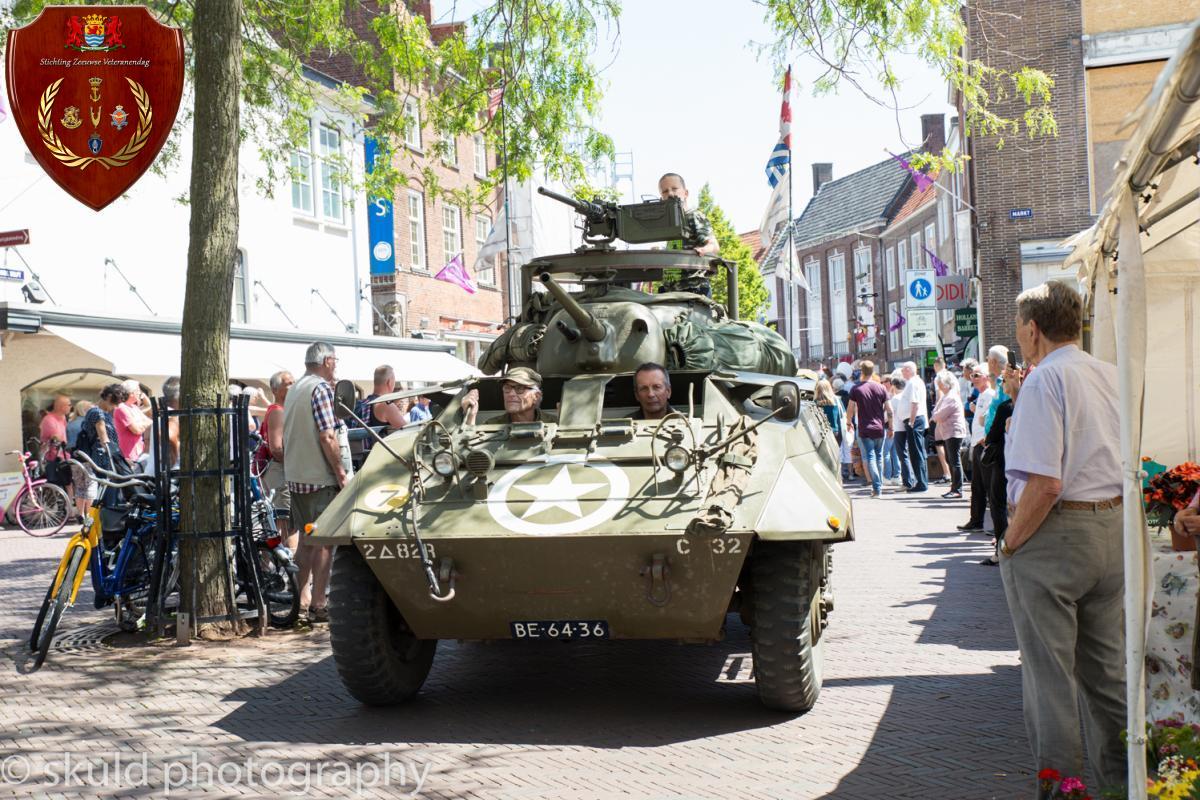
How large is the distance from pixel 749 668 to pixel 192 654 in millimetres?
3378

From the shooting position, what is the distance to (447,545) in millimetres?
6430

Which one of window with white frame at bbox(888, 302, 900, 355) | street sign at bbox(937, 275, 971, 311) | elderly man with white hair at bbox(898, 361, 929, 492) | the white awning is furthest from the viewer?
window with white frame at bbox(888, 302, 900, 355)

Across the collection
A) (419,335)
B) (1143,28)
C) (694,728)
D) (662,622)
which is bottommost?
(694,728)

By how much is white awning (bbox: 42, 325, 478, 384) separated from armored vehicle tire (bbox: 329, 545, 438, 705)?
11396mm

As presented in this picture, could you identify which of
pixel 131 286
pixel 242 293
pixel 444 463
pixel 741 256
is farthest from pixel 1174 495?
pixel 741 256

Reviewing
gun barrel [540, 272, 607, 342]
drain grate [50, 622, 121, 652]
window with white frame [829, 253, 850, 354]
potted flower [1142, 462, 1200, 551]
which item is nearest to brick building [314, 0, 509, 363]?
A: drain grate [50, 622, 121, 652]

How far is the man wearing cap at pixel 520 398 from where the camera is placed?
7.52 metres

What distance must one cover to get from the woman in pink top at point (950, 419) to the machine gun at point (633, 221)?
8.54m

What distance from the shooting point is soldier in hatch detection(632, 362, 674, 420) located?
7.45m

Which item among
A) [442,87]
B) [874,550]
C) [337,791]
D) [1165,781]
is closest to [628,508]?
[337,791]

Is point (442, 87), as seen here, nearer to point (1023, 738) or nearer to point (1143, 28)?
point (1023, 738)

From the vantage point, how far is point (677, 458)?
6.62 m

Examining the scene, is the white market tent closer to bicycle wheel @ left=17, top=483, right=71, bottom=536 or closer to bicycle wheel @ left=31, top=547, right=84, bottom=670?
bicycle wheel @ left=31, top=547, right=84, bottom=670

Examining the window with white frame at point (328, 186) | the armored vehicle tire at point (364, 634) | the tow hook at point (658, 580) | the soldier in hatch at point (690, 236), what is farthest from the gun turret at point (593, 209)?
the window with white frame at point (328, 186)
